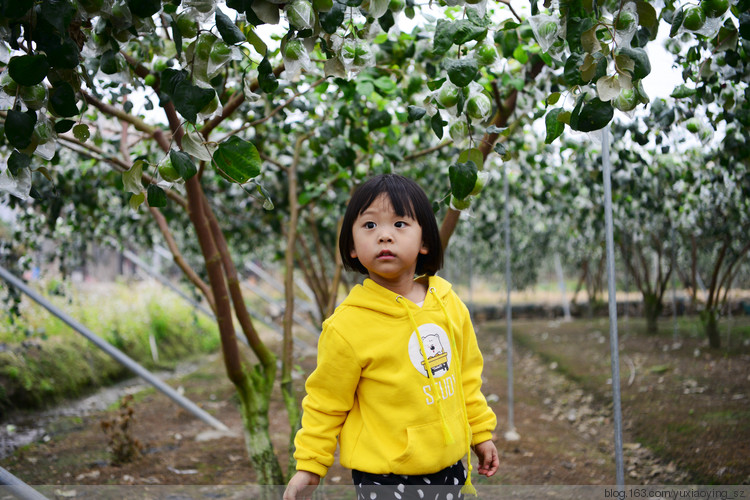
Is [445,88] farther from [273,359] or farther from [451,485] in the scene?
[273,359]

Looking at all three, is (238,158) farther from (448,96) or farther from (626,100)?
(626,100)

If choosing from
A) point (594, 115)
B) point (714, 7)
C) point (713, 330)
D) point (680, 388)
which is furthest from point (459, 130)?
point (713, 330)

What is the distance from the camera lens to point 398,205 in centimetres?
132

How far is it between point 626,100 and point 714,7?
0.25m

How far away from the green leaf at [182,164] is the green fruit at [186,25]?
21 cm

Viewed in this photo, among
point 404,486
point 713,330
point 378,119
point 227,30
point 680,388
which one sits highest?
point 378,119

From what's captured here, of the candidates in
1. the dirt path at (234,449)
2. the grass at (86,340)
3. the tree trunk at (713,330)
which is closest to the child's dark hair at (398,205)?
the dirt path at (234,449)

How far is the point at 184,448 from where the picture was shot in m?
3.63

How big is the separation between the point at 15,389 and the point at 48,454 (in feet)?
3.66

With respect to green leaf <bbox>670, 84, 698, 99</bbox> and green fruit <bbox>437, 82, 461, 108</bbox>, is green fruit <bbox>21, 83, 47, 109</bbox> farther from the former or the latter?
green leaf <bbox>670, 84, 698, 99</bbox>

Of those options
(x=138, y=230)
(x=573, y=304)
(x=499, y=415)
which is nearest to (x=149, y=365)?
(x=138, y=230)

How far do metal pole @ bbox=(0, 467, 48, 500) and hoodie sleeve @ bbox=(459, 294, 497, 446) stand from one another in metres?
1.10

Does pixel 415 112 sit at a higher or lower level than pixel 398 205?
higher

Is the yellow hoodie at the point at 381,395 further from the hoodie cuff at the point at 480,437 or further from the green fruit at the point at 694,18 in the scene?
the green fruit at the point at 694,18
